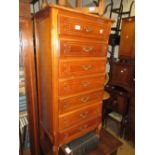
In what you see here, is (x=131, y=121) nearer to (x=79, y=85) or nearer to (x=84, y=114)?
(x=84, y=114)

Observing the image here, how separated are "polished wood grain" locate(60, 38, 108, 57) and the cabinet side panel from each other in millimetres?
116

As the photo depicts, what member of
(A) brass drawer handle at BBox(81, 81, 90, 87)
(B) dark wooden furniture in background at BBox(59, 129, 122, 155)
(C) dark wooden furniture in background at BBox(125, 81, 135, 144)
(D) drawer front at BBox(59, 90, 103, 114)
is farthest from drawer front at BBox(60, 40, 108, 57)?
(C) dark wooden furniture in background at BBox(125, 81, 135, 144)

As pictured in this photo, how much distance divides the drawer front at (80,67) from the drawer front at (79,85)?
6 centimetres

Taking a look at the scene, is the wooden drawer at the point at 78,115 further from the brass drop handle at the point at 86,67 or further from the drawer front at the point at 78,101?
the brass drop handle at the point at 86,67

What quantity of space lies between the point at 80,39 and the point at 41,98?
0.68m

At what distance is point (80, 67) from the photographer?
3.72 feet

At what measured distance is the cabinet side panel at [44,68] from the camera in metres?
1.04

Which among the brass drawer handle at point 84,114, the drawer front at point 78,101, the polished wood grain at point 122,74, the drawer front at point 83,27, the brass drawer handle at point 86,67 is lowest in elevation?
the brass drawer handle at point 84,114

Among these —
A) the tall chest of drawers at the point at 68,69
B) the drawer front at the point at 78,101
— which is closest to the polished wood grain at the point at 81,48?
the tall chest of drawers at the point at 68,69

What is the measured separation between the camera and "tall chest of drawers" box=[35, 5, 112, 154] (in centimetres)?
98

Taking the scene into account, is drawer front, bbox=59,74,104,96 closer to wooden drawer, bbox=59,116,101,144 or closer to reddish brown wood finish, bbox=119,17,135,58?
wooden drawer, bbox=59,116,101,144

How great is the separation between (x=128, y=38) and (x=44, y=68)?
1.46 metres

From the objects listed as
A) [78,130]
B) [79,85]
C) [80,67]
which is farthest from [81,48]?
[78,130]
